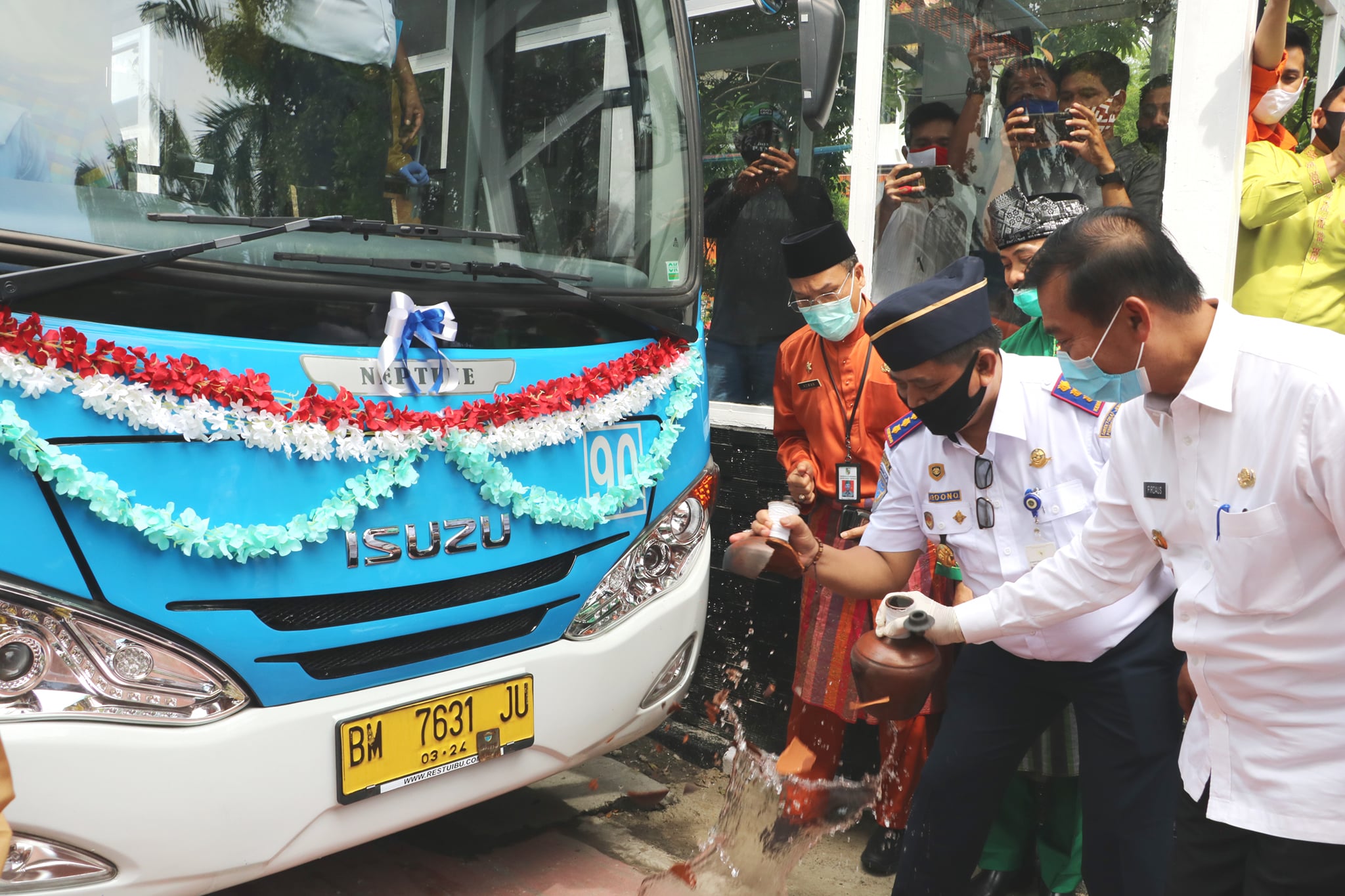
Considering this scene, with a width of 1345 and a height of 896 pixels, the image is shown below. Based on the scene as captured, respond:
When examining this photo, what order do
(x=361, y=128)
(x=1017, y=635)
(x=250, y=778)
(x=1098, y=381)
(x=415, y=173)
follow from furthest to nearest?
(x=415, y=173) < (x=361, y=128) < (x=1017, y=635) < (x=250, y=778) < (x=1098, y=381)

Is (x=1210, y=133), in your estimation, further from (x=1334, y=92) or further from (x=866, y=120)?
(x=866, y=120)

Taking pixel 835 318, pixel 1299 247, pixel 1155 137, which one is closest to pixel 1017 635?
pixel 835 318

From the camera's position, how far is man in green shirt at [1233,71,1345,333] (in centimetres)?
338

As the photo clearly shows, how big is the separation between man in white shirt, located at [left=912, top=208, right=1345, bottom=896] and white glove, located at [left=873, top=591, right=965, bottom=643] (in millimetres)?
567

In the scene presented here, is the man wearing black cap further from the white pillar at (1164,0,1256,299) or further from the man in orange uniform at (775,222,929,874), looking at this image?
the white pillar at (1164,0,1256,299)

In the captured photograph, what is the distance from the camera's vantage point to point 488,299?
2754 millimetres

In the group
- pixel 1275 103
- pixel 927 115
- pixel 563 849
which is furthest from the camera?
pixel 927 115

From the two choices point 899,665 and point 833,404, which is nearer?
point 899,665

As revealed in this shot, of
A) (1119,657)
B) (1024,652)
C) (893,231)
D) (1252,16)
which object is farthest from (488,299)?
(1252,16)

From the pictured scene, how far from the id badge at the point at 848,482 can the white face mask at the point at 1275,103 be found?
1.76 m

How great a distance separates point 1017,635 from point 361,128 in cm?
204

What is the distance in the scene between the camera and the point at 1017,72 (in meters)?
4.06

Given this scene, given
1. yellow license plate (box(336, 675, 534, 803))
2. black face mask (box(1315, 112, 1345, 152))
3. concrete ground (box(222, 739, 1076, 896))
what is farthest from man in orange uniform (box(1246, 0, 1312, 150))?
yellow license plate (box(336, 675, 534, 803))

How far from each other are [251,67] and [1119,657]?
249 centimetres
